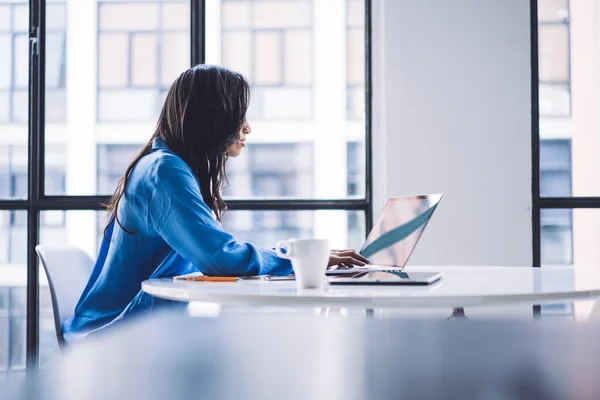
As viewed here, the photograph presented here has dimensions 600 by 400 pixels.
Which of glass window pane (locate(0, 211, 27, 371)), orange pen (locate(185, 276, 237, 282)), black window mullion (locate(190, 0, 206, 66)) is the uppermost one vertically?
black window mullion (locate(190, 0, 206, 66))

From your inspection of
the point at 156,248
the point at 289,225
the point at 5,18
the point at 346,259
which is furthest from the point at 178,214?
the point at 5,18

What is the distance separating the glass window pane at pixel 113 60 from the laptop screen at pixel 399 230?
1.91m

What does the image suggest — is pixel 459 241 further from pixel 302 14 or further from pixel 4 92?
pixel 4 92

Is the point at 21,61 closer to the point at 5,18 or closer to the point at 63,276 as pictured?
the point at 5,18

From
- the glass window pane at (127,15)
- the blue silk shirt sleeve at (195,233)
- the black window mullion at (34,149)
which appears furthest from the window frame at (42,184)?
the blue silk shirt sleeve at (195,233)

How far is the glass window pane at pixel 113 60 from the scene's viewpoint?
296 cm

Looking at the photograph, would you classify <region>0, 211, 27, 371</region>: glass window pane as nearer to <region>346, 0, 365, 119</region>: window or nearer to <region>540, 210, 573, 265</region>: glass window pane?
<region>346, 0, 365, 119</region>: window

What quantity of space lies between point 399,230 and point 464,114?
144cm

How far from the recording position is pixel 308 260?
101 centimetres

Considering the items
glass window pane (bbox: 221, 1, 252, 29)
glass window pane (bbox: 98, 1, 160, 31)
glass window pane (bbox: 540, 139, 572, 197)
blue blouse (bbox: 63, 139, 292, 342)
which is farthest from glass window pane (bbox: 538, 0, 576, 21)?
blue blouse (bbox: 63, 139, 292, 342)

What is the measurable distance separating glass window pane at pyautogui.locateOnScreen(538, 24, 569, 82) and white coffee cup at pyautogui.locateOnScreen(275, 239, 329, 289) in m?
2.18

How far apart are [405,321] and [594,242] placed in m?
2.92

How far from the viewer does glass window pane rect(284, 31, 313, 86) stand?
9.50 ft

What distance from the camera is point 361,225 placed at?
2.83 meters
